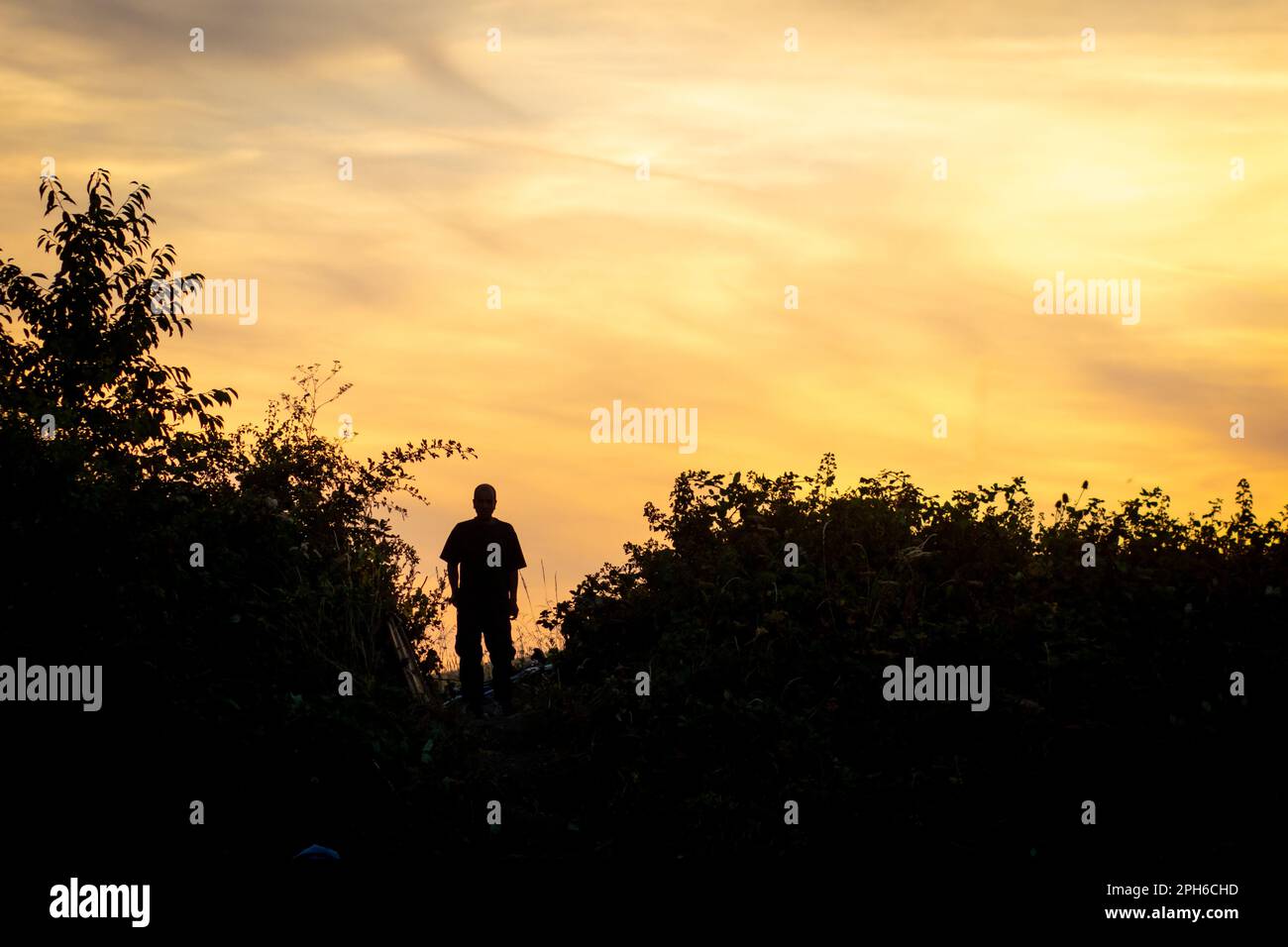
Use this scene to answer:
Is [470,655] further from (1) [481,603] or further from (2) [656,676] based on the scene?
(2) [656,676]

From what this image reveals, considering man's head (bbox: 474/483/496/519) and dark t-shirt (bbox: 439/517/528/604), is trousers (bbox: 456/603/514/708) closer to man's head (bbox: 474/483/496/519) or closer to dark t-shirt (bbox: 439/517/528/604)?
dark t-shirt (bbox: 439/517/528/604)

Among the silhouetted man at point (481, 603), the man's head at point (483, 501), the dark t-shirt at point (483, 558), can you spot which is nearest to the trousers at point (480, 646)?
the silhouetted man at point (481, 603)

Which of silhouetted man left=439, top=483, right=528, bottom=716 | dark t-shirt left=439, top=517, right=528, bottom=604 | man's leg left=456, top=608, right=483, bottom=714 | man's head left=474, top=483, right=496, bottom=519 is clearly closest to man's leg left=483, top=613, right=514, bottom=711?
silhouetted man left=439, top=483, right=528, bottom=716

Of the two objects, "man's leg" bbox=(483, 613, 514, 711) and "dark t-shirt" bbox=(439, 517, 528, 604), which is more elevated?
"dark t-shirt" bbox=(439, 517, 528, 604)

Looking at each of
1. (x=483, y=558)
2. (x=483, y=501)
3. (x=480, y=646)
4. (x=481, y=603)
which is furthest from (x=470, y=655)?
(x=483, y=501)

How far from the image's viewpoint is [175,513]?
592 inches

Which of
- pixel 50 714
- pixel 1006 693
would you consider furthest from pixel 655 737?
pixel 50 714

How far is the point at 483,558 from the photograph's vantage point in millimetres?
15672

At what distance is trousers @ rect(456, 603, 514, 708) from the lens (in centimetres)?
1559

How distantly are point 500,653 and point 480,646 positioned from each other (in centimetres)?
29

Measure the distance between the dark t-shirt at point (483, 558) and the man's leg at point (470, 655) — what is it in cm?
23
